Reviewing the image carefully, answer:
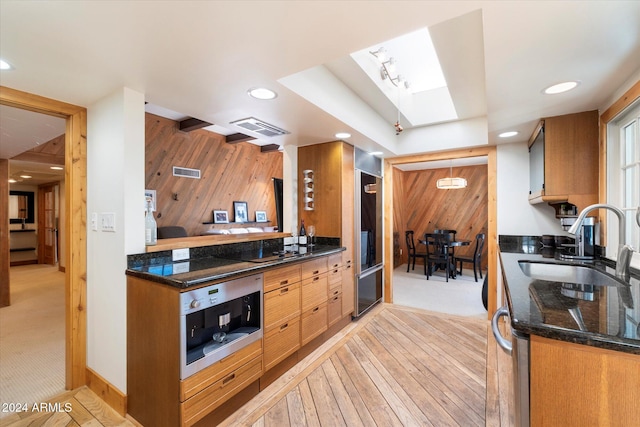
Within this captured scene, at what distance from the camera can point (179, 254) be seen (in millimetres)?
2186

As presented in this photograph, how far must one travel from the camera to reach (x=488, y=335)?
304 centimetres

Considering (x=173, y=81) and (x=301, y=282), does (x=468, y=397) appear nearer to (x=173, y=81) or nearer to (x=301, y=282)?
(x=301, y=282)

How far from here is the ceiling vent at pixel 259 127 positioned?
2537mm

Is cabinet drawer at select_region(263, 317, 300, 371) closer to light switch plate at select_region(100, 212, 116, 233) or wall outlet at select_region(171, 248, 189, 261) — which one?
wall outlet at select_region(171, 248, 189, 261)

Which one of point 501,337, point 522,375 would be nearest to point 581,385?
point 522,375

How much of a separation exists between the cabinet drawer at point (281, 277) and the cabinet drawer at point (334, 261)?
58 centimetres

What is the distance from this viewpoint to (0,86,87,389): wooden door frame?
82.7 inches

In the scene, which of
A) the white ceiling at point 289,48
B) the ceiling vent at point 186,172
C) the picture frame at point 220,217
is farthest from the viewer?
the picture frame at point 220,217

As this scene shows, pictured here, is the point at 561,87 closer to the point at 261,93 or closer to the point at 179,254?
the point at 261,93

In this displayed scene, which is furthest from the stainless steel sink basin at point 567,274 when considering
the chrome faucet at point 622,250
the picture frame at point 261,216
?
the picture frame at point 261,216

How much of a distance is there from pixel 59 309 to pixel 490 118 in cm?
564

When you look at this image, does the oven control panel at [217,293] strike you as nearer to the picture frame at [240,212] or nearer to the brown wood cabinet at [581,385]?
the brown wood cabinet at [581,385]

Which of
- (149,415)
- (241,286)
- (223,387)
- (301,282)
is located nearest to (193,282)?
(241,286)

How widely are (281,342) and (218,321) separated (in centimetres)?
67
